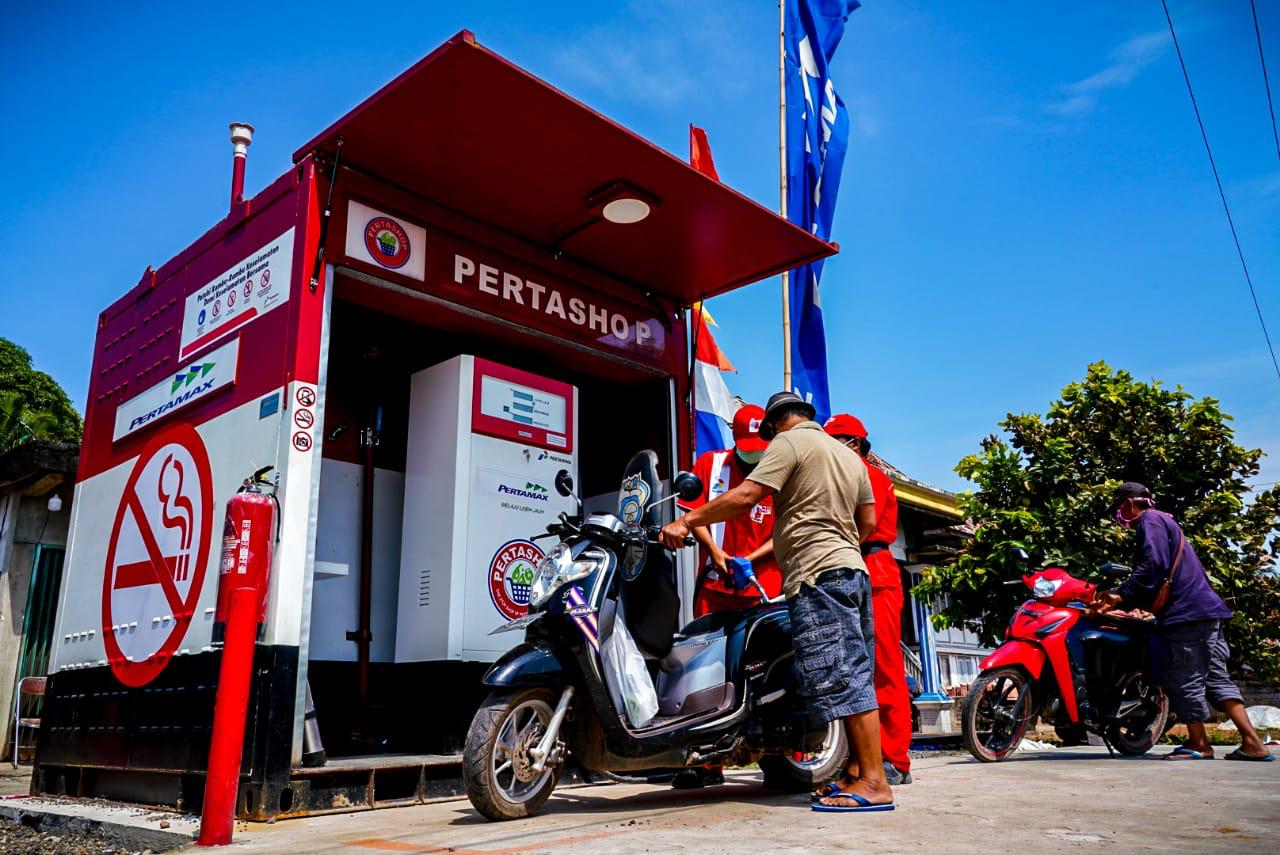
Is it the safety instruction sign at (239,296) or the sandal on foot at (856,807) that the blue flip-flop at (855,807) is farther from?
the safety instruction sign at (239,296)

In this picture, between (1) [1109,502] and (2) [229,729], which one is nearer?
(2) [229,729]

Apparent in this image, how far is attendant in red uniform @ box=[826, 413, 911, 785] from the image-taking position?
429 centimetres

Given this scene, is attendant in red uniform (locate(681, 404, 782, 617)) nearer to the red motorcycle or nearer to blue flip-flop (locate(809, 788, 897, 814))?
blue flip-flop (locate(809, 788, 897, 814))

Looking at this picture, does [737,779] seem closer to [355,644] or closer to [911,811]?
[911,811]

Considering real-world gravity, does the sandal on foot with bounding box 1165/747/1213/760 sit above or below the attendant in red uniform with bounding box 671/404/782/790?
below

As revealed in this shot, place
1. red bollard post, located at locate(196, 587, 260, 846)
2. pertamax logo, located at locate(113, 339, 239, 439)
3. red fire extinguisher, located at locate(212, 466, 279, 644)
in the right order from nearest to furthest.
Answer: red bollard post, located at locate(196, 587, 260, 846)
red fire extinguisher, located at locate(212, 466, 279, 644)
pertamax logo, located at locate(113, 339, 239, 439)

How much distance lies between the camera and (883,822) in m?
3.03

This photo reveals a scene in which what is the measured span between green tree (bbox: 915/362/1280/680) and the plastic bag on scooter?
7737mm

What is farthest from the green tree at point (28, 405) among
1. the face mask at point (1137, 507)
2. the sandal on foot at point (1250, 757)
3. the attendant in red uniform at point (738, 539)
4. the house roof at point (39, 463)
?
the sandal on foot at point (1250, 757)

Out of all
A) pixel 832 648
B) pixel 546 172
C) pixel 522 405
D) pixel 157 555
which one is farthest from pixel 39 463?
pixel 832 648

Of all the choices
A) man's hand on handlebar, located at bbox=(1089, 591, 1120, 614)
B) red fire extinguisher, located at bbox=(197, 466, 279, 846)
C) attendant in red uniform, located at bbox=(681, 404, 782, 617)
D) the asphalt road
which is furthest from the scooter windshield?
man's hand on handlebar, located at bbox=(1089, 591, 1120, 614)

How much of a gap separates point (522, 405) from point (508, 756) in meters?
2.85

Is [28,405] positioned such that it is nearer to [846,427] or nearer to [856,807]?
[846,427]

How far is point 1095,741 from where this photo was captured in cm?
896
